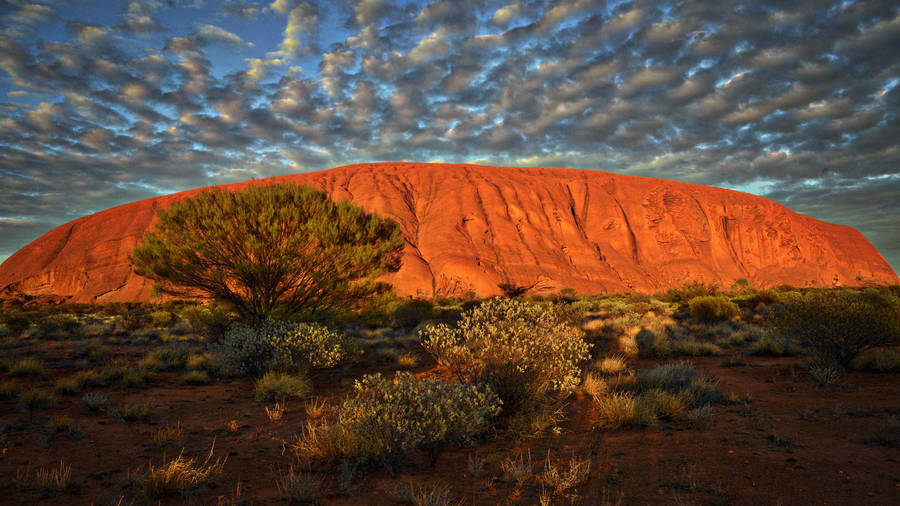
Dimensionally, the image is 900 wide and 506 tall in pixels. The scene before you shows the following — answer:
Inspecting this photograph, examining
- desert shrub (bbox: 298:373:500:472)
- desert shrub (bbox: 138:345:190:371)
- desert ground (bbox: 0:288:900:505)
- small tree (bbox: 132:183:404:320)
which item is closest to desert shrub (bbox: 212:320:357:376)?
desert ground (bbox: 0:288:900:505)

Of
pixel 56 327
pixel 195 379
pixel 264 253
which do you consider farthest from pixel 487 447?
pixel 56 327

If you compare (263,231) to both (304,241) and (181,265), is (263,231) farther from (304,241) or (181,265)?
(181,265)

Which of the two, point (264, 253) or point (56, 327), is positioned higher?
point (264, 253)

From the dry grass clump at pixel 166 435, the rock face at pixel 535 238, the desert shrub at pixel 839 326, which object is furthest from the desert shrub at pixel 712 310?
the rock face at pixel 535 238

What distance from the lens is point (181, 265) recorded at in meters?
11.6

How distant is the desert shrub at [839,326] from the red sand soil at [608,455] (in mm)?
941

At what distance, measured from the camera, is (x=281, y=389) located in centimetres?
828

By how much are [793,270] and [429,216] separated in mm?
54023

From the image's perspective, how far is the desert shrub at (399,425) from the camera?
4.66 metres

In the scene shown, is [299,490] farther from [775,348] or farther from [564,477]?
[775,348]

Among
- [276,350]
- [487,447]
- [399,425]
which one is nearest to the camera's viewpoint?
[399,425]

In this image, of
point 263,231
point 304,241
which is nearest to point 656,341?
point 304,241

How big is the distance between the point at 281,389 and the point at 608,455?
6.24 m

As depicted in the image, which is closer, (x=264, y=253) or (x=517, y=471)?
(x=517, y=471)
